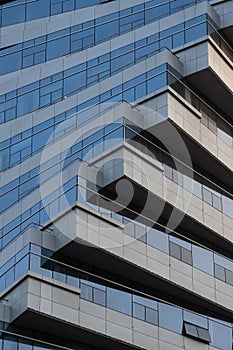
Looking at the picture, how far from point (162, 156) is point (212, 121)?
182 inches

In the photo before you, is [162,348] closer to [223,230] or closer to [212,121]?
[223,230]

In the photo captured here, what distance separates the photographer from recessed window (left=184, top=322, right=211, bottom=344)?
51.8m

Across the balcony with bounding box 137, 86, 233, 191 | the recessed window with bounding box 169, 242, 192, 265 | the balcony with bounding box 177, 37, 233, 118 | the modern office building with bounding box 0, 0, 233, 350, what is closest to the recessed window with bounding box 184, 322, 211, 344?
the modern office building with bounding box 0, 0, 233, 350

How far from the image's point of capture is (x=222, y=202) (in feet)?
187

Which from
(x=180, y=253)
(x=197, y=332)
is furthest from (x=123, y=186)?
(x=197, y=332)

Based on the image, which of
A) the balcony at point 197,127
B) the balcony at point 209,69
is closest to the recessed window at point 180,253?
the balcony at point 197,127

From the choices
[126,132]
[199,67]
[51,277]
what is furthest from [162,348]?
[199,67]

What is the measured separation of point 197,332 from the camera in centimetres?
5222

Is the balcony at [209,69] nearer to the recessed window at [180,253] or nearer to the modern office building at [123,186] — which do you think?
the modern office building at [123,186]

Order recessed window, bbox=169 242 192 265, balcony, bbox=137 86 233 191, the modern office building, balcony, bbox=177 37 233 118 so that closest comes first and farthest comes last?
the modern office building, recessed window, bbox=169 242 192 265, balcony, bbox=137 86 233 191, balcony, bbox=177 37 233 118

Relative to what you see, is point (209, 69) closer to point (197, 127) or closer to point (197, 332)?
point (197, 127)

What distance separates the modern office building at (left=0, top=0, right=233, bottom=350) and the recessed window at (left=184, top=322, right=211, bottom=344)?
7 cm

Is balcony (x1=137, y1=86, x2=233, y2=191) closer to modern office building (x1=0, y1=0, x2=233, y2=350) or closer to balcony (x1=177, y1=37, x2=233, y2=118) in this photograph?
modern office building (x1=0, y1=0, x2=233, y2=350)

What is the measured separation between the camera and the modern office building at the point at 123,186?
4900 cm
